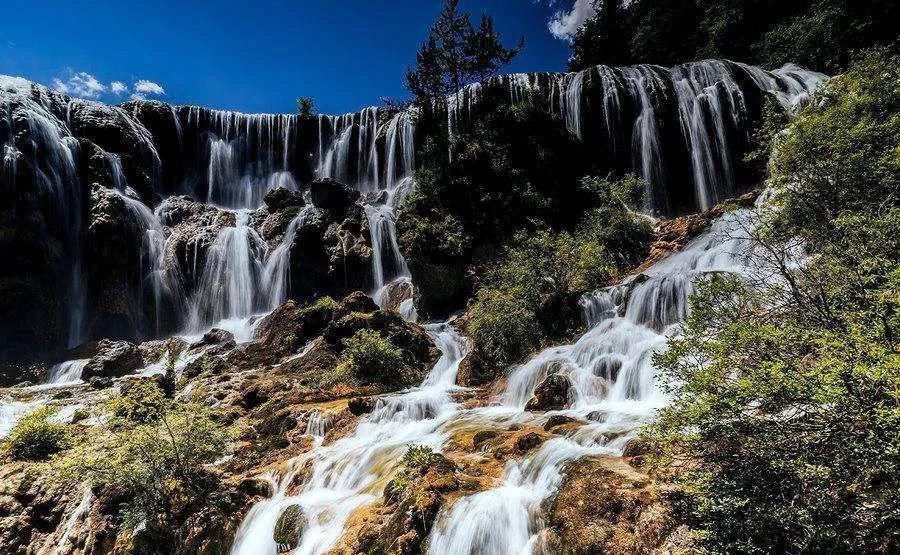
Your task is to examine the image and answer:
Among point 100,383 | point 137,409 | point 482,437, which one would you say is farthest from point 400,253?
point 482,437

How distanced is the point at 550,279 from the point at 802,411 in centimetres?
1235

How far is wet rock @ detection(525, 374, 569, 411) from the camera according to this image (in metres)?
10.8

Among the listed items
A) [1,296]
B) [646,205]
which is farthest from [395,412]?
[1,296]

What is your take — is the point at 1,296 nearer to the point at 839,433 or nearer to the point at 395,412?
the point at 395,412

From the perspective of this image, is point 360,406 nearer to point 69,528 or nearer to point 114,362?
point 69,528

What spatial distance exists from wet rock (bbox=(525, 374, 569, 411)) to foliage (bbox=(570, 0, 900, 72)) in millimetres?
25618

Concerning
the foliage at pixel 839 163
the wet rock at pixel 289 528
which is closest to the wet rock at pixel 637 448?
the foliage at pixel 839 163

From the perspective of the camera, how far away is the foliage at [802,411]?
383 centimetres

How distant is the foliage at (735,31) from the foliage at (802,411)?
26.2m

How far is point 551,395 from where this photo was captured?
35.9 ft

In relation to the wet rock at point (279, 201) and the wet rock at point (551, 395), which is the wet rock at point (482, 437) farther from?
the wet rock at point (279, 201)

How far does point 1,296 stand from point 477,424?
29301mm

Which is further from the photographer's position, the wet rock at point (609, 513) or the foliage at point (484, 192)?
the foliage at point (484, 192)

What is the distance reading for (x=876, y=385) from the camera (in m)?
3.91
